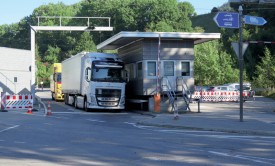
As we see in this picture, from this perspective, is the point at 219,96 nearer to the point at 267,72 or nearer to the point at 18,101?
the point at 267,72

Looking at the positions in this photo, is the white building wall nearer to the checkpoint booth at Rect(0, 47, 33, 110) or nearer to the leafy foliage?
the checkpoint booth at Rect(0, 47, 33, 110)

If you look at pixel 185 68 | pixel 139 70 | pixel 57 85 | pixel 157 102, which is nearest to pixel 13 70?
pixel 57 85

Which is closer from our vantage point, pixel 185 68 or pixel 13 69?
pixel 185 68

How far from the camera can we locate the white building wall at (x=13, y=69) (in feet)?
150

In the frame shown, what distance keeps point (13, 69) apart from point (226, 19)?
1273 inches

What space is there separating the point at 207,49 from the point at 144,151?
176 feet

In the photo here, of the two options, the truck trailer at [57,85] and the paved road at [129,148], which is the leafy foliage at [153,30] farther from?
the paved road at [129,148]

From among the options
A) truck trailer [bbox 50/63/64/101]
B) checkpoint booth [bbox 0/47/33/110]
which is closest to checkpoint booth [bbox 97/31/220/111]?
truck trailer [bbox 50/63/64/101]

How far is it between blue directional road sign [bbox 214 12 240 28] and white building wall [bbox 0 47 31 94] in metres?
30.5

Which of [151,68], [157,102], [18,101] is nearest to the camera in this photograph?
[157,102]

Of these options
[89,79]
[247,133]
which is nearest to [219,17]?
[247,133]

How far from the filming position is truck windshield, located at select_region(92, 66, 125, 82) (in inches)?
1126

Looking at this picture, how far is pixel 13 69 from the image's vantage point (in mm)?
46750

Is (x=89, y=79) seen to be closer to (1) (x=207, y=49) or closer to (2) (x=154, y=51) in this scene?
(2) (x=154, y=51)
